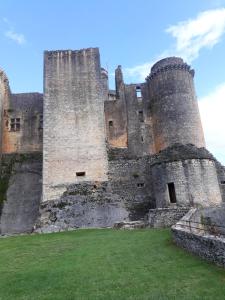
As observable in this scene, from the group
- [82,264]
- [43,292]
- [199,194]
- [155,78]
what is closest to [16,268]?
[82,264]

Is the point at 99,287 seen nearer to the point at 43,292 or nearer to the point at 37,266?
the point at 43,292

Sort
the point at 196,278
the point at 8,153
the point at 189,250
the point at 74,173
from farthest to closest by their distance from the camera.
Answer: the point at 8,153 → the point at 74,173 → the point at 189,250 → the point at 196,278

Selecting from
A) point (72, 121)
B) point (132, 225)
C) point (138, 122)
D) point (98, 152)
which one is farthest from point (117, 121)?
point (132, 225)

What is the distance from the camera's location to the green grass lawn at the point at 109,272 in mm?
7641

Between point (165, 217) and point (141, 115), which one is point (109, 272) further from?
point (141, 115)

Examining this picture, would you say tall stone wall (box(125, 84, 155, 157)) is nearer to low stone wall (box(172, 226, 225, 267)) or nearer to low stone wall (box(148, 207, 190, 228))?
low stone wall (box(148, 207, 190, 228))

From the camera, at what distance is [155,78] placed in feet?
104

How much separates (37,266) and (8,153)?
71.3ft

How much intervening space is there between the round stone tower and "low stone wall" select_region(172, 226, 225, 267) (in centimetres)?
1656

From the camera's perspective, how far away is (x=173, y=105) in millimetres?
29531

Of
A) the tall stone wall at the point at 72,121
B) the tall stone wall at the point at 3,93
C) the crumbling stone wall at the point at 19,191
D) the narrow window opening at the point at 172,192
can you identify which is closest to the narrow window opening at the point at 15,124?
the tall stone wall at the point at 3,93

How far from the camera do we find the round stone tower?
93.9 ft

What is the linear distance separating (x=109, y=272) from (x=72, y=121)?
1768 cm

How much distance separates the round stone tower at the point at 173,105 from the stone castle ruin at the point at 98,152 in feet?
0.28
